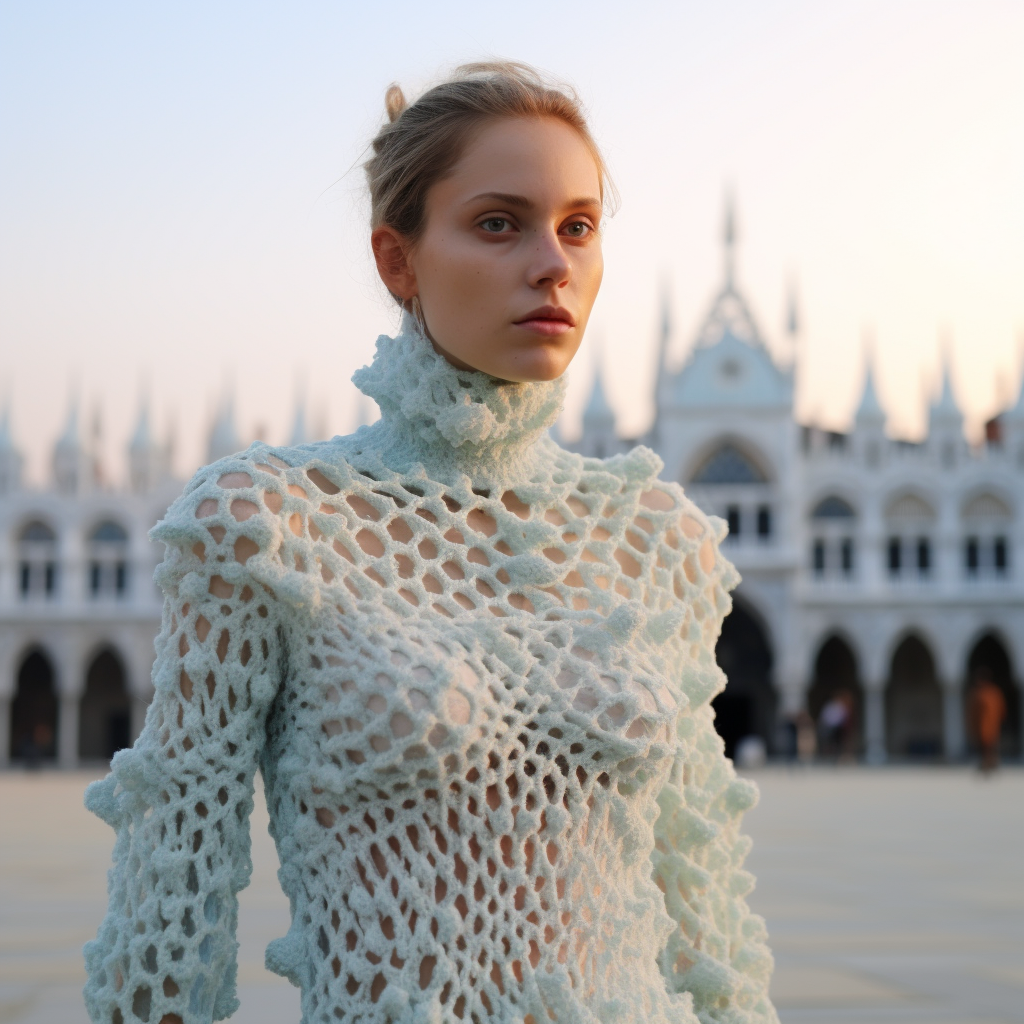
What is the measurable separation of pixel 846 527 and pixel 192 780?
106 feet

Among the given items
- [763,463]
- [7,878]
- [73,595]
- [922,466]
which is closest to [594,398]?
[763,463]

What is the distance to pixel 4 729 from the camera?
108 ft

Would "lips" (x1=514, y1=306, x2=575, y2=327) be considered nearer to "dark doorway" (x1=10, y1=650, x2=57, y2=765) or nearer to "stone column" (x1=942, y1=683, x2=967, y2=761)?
"stone column" (x1=942, y1=683, x2=967, y2=761)

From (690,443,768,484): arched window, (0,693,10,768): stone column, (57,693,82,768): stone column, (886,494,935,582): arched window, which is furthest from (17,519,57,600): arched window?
(886,494,935,582): arched window

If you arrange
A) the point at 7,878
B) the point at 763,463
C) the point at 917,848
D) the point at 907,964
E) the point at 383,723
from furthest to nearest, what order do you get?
the point at 763,463 → the point at 917,848 → the point at 7,878 → the point at 907,964 → the point at 383,723

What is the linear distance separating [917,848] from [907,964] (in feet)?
15.9

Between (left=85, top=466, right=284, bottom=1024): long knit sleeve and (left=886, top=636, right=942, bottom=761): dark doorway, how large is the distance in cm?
3348

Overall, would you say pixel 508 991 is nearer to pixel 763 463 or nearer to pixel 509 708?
pixel 509 708

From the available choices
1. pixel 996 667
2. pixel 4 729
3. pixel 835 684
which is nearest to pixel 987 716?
pixel 835 684

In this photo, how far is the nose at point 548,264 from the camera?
136 cm

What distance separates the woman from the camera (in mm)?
1208

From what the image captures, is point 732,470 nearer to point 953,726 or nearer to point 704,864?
point 953,726

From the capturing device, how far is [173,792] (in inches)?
48.6

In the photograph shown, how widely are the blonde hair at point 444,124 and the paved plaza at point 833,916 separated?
114 inches
